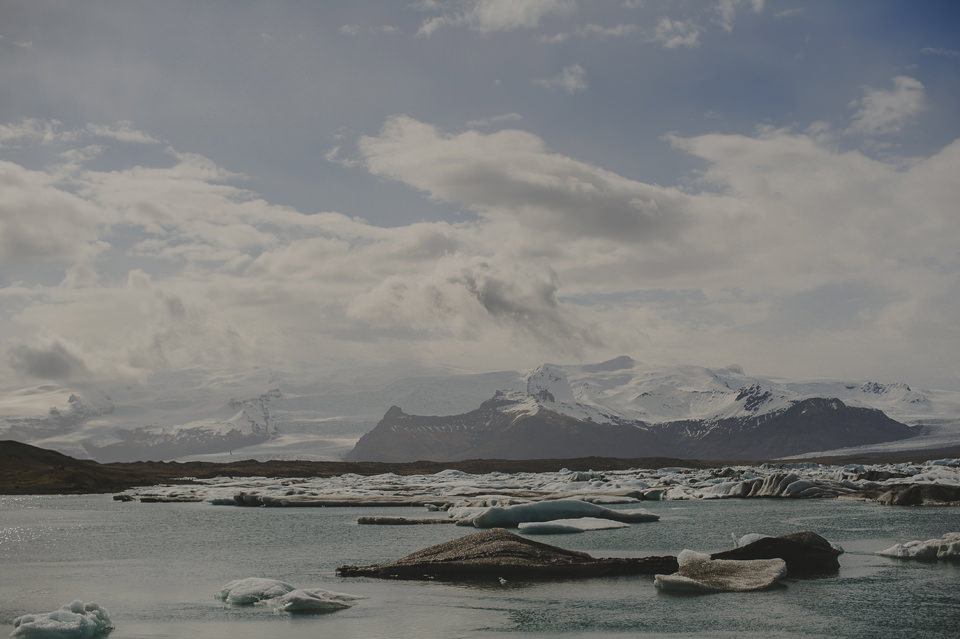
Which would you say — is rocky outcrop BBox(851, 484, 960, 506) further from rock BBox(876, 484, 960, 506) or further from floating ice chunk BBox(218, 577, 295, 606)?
floating ice chunk BBox(218, 577, 295, 606)

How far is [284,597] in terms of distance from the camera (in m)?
18.4

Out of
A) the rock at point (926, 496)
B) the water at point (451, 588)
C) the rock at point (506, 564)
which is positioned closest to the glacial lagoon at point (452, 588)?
the water at point (451, 588)

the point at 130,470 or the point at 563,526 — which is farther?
the point at 130,470

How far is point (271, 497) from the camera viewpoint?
62.1 meters

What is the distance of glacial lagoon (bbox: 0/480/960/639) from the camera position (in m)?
16.3

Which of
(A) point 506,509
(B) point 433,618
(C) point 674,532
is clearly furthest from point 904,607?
(A) point 506,509

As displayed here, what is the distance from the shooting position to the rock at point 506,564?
2200 centimetres

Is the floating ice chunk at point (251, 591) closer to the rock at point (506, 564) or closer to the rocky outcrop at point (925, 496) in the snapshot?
the rock at point (506, 564)

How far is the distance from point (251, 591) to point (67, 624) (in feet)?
15.1

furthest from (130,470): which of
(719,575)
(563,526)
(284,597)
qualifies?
(719,575)

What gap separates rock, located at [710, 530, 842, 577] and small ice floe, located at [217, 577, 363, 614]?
10265 mm

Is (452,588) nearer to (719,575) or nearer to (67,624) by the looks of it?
(719,575)

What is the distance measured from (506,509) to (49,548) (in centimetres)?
1816

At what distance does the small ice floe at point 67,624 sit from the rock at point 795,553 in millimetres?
14920
